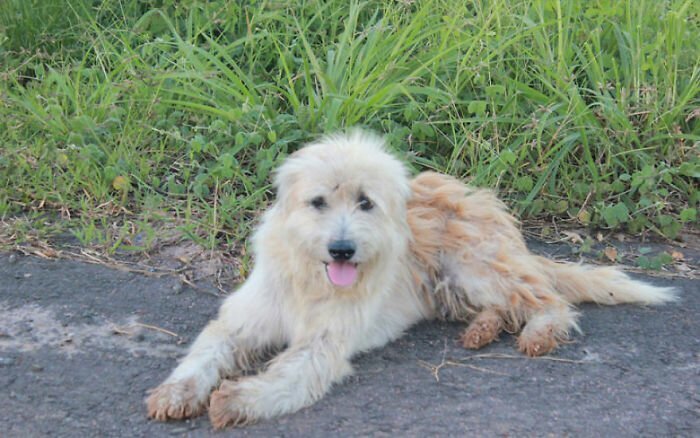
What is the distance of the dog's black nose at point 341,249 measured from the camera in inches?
151

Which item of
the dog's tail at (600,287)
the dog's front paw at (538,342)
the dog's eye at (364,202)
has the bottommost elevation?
the dog's front paw at (538,342)

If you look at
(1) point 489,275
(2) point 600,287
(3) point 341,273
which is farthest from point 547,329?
(3) point 341,273

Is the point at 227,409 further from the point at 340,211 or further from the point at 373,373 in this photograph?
the point at 340,211

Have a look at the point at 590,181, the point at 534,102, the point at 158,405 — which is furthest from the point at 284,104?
the point at 158,405

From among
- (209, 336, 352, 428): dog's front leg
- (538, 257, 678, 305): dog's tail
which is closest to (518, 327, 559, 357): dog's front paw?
(538, 257, 678, 305): dog's tail

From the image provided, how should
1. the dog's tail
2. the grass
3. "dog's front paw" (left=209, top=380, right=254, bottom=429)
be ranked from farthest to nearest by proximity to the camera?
1. the grass
2. the dog's tail
3. "dog's front paw" (left=209, top=380, right=254, bottom=429)

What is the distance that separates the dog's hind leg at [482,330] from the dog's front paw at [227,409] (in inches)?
53.2

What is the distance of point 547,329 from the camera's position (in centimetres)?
443

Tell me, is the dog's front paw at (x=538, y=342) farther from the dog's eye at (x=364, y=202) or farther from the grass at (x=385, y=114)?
the grass at (x=385, y=114)

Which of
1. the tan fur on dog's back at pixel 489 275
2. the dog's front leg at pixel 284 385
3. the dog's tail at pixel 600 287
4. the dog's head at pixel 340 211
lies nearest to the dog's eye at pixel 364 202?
the dog's head at pixel 340 211

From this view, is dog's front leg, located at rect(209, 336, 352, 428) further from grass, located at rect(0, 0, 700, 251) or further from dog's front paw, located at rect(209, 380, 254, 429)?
grass, located at rect(0, 0, 700, 251)

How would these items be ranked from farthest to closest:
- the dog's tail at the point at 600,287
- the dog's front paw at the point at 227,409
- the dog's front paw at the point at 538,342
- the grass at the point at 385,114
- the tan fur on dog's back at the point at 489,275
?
the grass at the point at 385,114, the dog's tail at the point at 600,287, the tan fur on dog's back at the point at 489,275, the dog's front paw at the point at 538,342, the dog's front paw at the point at 227,409

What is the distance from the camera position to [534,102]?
250 inches

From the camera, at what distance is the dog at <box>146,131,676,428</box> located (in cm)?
383
